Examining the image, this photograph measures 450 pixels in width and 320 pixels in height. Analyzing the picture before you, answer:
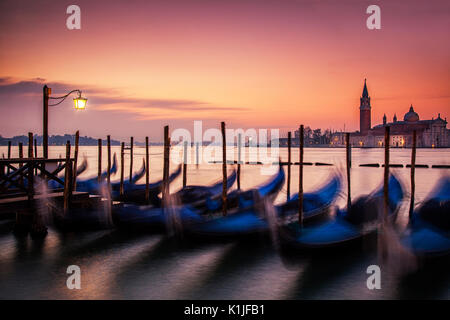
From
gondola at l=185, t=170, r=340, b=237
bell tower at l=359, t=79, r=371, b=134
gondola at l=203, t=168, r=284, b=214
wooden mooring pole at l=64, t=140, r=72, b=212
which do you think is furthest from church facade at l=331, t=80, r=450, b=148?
wooden mooring pole at l=64, t=140, r=72, b=212

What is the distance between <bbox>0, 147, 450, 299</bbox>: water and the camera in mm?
5043

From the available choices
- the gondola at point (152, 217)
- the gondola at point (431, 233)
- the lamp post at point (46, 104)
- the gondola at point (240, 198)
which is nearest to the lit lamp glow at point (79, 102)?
the lamp post at point (46, 104)

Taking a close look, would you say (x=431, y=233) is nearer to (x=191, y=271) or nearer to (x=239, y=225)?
(x=239, y=225)

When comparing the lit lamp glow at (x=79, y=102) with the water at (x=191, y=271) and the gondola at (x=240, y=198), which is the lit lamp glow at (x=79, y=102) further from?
the gondola at (x=240, y=198)

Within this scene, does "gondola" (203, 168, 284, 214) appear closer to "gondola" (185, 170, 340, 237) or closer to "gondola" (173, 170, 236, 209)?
"gondola" (173, 170, 236, 209)

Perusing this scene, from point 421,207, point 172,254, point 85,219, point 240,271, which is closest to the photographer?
point 240,271

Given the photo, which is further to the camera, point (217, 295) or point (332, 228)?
point (332, 228)

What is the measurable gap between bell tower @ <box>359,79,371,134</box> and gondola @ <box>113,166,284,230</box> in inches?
3569

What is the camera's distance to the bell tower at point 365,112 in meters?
92.3
